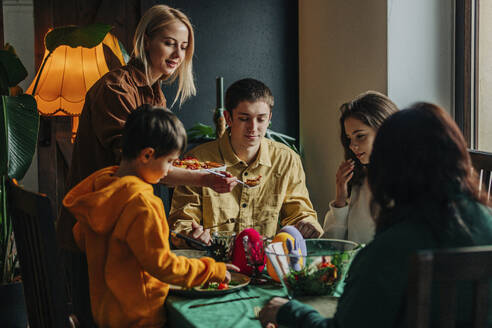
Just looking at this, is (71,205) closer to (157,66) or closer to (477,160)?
(157,66)

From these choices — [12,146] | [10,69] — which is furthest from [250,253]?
[10,69]

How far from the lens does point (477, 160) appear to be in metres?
1.89

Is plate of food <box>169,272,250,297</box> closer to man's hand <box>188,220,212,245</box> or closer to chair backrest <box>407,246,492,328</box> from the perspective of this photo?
man's hand <box>188,220,212,245</box>

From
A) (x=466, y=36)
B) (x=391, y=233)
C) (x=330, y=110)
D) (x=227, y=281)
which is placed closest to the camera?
(x=391, y=233)

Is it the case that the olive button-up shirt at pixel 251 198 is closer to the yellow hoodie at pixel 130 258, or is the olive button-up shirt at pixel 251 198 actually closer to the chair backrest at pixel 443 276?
the yellow hoodie at pixel 130 258

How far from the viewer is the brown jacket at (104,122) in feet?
5.91

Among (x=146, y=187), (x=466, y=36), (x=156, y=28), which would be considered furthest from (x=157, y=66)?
(x=466, y=36)

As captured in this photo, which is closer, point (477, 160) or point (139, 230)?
point (139, 230)

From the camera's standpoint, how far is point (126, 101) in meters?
1.83

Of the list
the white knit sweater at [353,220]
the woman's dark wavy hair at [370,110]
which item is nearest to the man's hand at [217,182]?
the white knit sweater at [353,220]

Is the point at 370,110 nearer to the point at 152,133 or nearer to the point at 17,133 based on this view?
the point at 152,133

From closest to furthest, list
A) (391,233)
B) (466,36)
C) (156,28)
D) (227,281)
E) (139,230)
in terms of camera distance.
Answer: (391,233) → (139,230) → (227,281) → (156,28) → (466,36)

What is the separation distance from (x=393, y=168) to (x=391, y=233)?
0.32 ft

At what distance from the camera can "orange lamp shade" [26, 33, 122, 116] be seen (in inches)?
118
